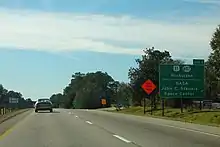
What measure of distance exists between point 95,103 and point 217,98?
47.8 metres

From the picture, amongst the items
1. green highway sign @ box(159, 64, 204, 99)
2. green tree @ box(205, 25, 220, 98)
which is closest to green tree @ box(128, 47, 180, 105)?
green tree @ box(205, 25, 220, 98)

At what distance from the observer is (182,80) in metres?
43.6

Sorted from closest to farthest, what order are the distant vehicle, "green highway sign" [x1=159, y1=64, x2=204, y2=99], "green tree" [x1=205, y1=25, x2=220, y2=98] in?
"green highway sign" [x1=159, y1=64, x2=204, y2=99] < the distant vehicle < "green tree" [x1=205, y1=25, x2=220, y2=98]

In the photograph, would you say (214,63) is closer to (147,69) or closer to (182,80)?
(147,69)

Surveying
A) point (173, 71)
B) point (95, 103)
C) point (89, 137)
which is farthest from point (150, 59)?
point (95, 103)

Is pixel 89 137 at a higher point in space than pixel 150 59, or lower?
lower

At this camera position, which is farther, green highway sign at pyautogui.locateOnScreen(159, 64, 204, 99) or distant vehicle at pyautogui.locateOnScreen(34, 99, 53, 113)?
distant vehicle at pyautogui.locateOnScreen(34, 99, 53, 113)

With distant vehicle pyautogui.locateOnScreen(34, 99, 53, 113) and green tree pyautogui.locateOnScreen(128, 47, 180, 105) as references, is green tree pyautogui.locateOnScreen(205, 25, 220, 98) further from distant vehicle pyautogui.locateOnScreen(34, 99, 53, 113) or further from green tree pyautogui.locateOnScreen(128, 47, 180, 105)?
distant vehicle pyautogui.locateOnScreen(34, 99, 53, 113)

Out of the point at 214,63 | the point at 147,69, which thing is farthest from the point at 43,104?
the point at 214,63

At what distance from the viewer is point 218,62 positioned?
67750mm

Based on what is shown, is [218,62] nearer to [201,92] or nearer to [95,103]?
[201,92]

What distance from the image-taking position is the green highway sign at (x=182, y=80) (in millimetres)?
43500

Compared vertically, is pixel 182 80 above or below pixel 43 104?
above

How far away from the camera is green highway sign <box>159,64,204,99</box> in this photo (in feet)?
143
